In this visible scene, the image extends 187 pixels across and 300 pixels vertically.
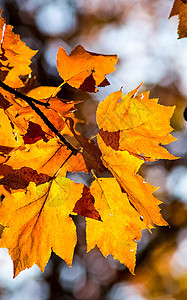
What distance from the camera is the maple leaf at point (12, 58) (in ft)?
2.70

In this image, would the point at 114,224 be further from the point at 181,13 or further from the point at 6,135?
the point at 181,13

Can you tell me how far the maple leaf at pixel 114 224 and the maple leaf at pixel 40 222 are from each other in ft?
0.20

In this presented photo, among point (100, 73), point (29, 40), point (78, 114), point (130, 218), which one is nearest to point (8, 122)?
point (100, 73)

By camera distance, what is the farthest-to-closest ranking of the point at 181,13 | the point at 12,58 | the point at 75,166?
the point at 12,58 < the point at 75,166 < the point at 181,13

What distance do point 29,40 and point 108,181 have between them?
3.75 meters

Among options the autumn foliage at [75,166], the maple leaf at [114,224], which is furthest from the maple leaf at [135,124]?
the maple leaf at [114,224]

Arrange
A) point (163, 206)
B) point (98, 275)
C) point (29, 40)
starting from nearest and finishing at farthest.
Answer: point (29, 40) < point (163, 206) < point (98, 275)

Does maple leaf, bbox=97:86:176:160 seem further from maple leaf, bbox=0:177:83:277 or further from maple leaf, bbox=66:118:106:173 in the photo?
maple leaf, bbox=0:177:83:277

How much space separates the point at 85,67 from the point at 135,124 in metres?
0.19

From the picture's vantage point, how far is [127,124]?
2.48ft

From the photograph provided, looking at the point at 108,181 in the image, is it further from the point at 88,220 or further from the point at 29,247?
the point at 29,247

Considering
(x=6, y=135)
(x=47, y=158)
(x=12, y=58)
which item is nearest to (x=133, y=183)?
(x=47, y=158)

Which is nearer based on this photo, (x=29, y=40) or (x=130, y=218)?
(x=130, y=218)

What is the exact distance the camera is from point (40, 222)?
795mm
